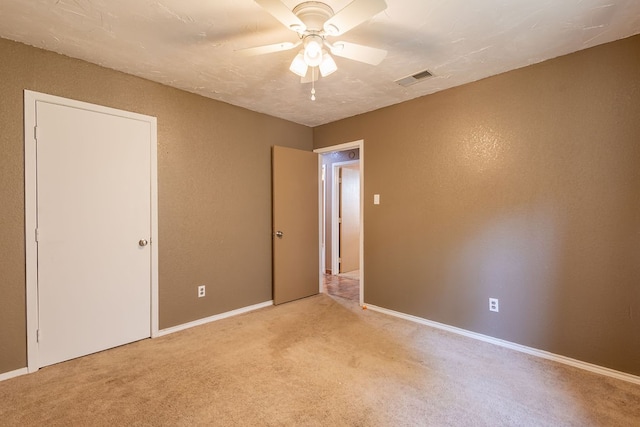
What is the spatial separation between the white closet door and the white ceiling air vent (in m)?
2.43

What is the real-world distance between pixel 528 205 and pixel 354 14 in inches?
83.4

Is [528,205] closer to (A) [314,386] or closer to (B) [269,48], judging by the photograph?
(A) [314,386]

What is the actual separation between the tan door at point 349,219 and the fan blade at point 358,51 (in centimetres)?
386

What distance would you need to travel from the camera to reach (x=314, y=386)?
6.82ft

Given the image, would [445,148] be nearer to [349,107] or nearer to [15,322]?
[349,107]

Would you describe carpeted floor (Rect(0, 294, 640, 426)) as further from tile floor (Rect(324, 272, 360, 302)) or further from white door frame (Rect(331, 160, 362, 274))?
white door frame (Rect(331, 160, 362, 274))

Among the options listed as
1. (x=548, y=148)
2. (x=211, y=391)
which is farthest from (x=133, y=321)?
(x=548, y=148)

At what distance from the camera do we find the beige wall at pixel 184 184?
217 cm

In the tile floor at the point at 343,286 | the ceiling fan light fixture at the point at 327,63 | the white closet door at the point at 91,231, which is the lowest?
the tile floor at the point at 343,286

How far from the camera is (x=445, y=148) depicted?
10.1 feet

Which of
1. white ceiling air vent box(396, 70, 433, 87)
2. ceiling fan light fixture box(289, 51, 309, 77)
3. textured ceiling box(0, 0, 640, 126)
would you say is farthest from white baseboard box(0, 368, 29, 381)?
white ceiling air vent box(396, 70, 433, 87)

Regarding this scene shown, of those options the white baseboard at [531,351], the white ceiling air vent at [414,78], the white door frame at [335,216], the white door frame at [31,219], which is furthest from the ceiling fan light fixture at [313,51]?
the white door frame at [335,216]

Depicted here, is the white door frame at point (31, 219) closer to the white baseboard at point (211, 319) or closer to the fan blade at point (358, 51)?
the white baseboard at point (211, 319)

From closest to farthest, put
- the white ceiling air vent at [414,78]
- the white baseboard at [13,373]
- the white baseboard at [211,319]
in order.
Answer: the white baseboard at [13,373] < the white ceiling air vent at [414,78] < the white baseboard at [211,319]
